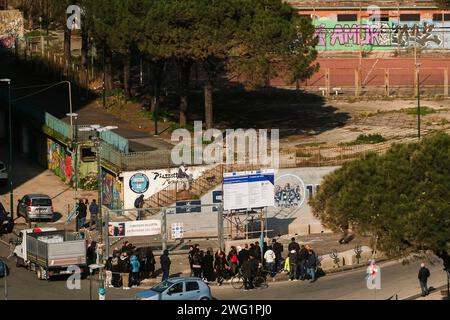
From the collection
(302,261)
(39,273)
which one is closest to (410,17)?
(302,261)

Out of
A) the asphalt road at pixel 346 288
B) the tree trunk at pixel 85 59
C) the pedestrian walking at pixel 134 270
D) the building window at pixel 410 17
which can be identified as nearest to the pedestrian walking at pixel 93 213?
the pedestrian walking at pixel 134 270

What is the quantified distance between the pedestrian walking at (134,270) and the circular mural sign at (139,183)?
13353mm

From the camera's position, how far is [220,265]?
185 ft

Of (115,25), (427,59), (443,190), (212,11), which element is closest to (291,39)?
(212,11)

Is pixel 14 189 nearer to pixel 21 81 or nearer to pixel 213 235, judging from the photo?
pixel 213 235

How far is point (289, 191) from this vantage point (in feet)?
228

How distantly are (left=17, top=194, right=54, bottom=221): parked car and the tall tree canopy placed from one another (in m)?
24.2

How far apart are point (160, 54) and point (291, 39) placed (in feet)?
24.2

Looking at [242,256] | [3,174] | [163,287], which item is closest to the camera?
[163,287]

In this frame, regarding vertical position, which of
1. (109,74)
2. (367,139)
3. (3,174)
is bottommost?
(3,174)

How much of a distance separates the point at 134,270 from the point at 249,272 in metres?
4.56

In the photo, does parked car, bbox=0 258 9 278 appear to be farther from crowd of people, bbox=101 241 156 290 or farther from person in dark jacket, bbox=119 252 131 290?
person in dark jacket, bbox=119 252 131 290

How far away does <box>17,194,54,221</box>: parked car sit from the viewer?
68875 mm

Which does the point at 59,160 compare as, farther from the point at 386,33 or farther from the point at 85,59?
the point at 386,33
